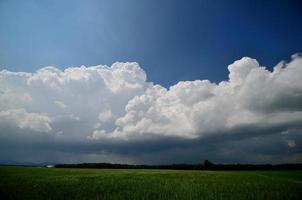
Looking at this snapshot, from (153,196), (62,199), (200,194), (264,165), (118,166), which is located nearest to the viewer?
(62,199)

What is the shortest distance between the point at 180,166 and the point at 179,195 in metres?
106

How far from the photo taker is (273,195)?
2038 cm

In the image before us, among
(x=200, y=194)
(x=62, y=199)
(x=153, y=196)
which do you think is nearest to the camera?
(x=62, y=199)

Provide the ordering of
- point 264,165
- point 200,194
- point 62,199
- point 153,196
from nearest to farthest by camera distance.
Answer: point 62,199 → point 153,196 → point 200,194 → point 264,165

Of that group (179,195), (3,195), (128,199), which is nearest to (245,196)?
(179,195)

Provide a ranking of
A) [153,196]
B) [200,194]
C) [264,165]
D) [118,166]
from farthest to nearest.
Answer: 1. [264,165]
2. [118,166]
3. [200,194]
4. [153,196]

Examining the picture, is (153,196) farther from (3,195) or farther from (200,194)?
(3,195)

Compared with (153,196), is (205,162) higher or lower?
higher

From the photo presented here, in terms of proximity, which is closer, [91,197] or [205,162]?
[91,197]

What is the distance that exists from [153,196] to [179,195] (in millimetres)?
2013

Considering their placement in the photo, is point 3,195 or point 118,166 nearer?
point 3,195

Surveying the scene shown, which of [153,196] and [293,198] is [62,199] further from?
[293,198]

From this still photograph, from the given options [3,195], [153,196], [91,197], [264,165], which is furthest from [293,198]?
[264,165]

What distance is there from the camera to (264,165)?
129 meters
